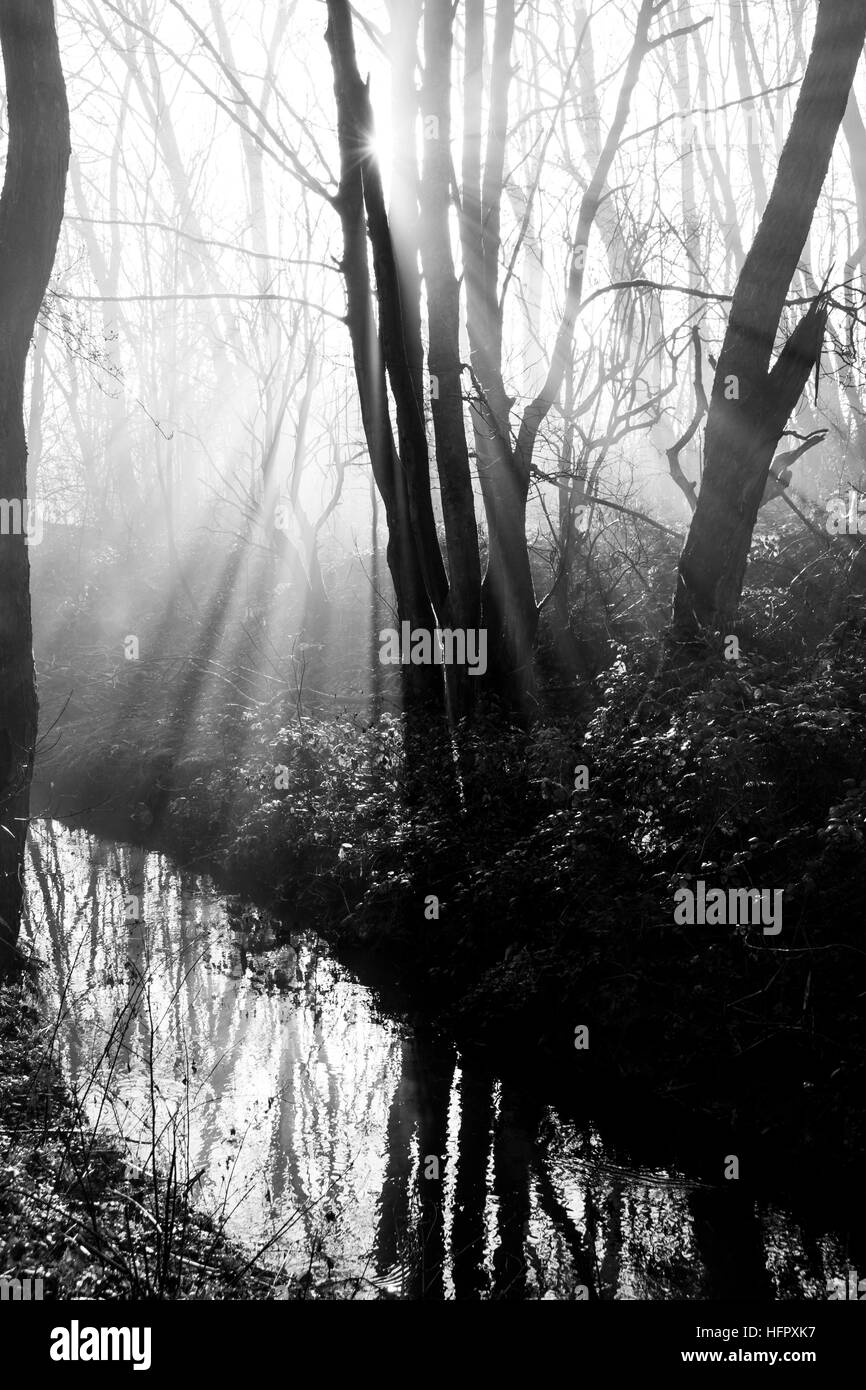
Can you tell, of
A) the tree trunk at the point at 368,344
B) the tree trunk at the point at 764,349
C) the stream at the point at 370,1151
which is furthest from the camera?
the tree trunk at the point at 368,344

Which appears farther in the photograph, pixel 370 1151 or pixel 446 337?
pixel 446 337

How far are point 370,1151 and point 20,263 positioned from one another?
5.26 m

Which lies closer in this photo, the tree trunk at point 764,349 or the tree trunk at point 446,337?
Result: the tree trunk at point 764,349

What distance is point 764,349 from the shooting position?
7.73 meters

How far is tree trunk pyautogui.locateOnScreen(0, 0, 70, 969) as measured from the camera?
597 centimetres

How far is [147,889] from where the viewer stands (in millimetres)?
9820

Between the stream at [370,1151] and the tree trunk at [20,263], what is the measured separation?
4.42ft

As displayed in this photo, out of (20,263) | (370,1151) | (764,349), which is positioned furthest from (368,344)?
(370,1151)

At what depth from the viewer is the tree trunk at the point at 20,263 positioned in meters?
5.97

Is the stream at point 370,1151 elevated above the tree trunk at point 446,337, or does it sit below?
below

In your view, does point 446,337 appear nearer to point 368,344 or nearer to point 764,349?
point 368,344

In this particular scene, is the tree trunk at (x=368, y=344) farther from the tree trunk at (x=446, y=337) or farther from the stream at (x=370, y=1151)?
the stream at (x=370, y=1151)

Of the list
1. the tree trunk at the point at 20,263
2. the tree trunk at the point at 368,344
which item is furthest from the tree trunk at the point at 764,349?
the tree trunk at the point at 20,263
